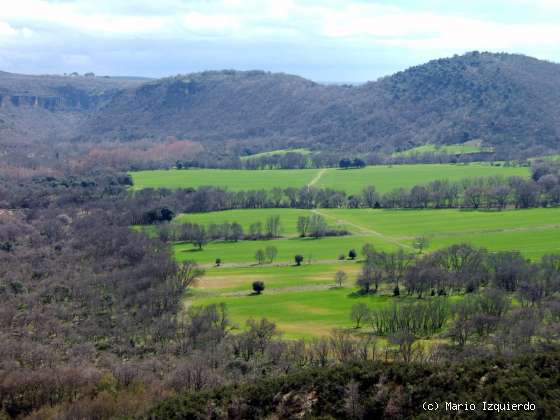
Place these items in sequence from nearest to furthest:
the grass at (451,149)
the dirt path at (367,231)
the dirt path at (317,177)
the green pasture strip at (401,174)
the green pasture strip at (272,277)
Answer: the green pasture strip at (272,277) → the dirt path at (367,231) → the green pasture strip at (401,174) → the dirt path at (317,177) → the grass at (451,149)

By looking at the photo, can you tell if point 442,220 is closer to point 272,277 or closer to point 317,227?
point 317,227

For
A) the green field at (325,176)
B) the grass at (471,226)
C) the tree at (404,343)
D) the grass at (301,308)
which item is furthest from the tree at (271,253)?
Result: the green field at (325,176)

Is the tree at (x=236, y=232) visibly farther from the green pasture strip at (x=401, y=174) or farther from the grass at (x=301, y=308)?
the green pasture strip at (x=401, y=174)

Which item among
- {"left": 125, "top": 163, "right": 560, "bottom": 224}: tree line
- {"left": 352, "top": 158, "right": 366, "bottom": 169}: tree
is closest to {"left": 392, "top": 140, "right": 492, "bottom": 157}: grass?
{"left": 352, "top": 158, "right": 366, "bottom": 169}: tree

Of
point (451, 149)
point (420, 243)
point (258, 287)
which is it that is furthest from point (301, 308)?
point (451, 149)

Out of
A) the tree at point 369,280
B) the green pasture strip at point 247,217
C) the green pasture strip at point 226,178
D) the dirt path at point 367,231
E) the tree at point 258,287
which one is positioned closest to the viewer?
the tree at point 369,280

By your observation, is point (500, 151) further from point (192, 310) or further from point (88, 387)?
point (88, 387)

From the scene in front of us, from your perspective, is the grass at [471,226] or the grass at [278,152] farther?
the grass at [278,152]
